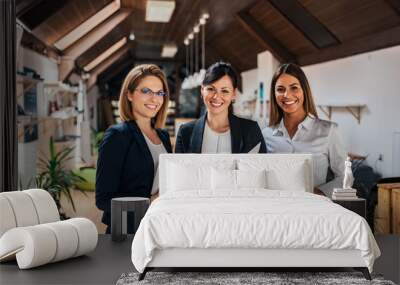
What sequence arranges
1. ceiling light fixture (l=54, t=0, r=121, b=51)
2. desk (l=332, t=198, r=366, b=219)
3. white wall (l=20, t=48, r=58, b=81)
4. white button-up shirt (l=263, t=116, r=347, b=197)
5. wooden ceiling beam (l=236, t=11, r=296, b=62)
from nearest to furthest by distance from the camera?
desk (l=332, t=198, r=366, b=219), white button-up shirt (l=263, t=116, r=347, b=197), white wall (l=20, t=48, r=58, b=81), ceiling light fixture (l=54, t=0, r=121, b=51), wooden ceiling beam (l=236, t=11, r=296, b=62)

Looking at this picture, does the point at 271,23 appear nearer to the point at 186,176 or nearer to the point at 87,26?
the point at 87,26

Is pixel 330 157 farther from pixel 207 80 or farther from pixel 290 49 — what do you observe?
pixel 290 49

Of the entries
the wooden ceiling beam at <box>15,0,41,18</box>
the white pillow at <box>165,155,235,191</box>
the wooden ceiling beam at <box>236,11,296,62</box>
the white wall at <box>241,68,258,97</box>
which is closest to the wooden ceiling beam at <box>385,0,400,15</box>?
the white pillow at <box>165,155,235,191</box>

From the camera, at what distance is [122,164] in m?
4.40

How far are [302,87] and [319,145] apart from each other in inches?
22.1

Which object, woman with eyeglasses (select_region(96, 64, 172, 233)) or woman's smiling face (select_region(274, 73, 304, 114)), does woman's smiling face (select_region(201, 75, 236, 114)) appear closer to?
woman with eyeglasses (select_region(96, 64, 172, 233))

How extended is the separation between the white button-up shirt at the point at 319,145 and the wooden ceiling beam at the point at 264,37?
543cm

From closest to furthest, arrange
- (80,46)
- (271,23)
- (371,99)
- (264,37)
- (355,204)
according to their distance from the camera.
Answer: (355,204) → (371,99) → (271,23) → (264,37) → (80,46)

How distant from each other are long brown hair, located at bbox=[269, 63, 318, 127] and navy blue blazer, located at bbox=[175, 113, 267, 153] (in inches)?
9.1

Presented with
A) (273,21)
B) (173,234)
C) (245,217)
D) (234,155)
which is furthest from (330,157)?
(273,21)

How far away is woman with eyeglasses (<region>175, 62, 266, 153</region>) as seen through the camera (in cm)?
468

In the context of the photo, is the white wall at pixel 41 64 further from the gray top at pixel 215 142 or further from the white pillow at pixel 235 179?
the white pillow at pixel 235 179

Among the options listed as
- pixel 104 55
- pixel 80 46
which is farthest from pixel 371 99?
pixel 104 55

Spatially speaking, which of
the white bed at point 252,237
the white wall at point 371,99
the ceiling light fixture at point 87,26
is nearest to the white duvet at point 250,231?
the white bed at point 252,237
